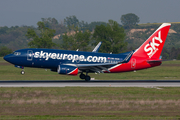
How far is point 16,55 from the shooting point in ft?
138

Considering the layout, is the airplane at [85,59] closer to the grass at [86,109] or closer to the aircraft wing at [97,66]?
the aircraft wing at [97,66]

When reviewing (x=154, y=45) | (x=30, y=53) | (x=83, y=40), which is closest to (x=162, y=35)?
(x=154, y=45)

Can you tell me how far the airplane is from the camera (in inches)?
1634

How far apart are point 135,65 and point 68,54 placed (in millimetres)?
10568

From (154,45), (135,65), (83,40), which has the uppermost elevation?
(83,40)

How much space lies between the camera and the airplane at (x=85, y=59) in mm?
41500

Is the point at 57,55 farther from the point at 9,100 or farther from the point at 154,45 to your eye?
the point at 9,100

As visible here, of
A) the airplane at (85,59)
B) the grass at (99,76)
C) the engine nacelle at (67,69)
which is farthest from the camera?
the grass at (99,76)

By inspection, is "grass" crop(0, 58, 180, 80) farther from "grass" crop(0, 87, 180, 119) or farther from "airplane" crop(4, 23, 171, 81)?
"grass" crop(0, 87, 180, 119)

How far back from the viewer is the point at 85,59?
42656 millimetres

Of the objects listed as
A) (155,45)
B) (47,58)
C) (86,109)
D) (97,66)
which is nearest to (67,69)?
(47,58)

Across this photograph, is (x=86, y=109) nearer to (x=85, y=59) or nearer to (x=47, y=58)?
(x=47, y=58)

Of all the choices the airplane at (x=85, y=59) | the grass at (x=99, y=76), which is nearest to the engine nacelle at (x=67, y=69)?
the airplane at (x=85, y=59)

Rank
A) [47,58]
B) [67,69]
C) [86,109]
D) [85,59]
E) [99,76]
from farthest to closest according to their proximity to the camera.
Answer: [99,76], [85,59], [47,58], [67,69], [86,109]
